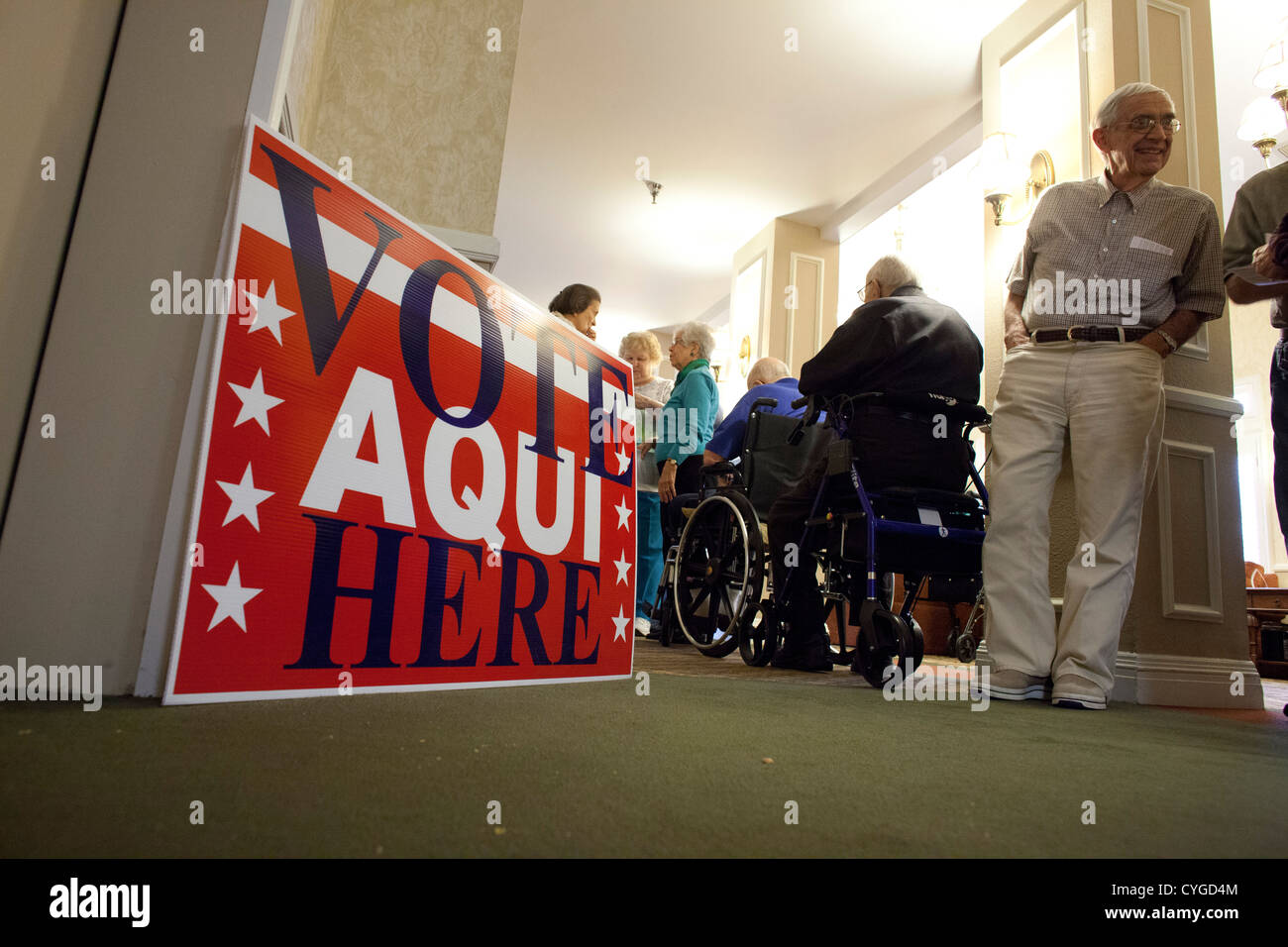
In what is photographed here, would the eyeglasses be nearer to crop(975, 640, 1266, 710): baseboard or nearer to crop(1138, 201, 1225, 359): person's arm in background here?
crop(1138, 201, 1225, 359): person's arm in background

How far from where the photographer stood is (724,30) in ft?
13.6

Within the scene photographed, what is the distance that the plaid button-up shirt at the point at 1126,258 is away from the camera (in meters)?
1.99

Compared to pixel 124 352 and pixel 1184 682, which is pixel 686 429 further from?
pixel 124 352

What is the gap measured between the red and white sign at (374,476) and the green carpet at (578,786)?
10 centimetres

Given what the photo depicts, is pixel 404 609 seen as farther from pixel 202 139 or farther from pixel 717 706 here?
pixel 202 139

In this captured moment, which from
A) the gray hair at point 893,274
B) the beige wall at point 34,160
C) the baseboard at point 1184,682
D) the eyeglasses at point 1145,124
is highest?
the eyeglasses at point 1145,124

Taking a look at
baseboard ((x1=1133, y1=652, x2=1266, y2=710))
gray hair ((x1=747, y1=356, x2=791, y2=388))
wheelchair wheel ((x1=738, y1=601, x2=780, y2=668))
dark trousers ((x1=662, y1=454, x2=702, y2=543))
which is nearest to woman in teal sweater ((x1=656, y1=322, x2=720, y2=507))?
dark trousers ((x1=662, y1=454, x2=702, y2=543))

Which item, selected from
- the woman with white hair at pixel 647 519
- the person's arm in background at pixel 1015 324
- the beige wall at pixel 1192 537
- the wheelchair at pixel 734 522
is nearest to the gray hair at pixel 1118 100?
the person's arm in background at pixel 1015 324

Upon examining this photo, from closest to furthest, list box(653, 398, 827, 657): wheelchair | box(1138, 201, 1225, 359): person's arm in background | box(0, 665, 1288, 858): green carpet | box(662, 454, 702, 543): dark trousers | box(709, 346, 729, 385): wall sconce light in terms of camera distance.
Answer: box(0, 665, 1288, 858): green carpet < box(1138, 201, 1225, 359): person's arm in background < box(653, 398, 827, 657): wheelchair < box(662, 454, 702, 543): dark trousers < box(709, 346, 729, 385): wall sconce light

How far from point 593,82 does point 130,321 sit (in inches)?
167

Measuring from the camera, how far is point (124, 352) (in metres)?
1.08

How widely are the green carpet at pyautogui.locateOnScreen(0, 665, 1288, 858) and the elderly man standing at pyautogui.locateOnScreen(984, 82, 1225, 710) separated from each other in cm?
69

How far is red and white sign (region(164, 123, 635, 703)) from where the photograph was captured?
1.05 meters

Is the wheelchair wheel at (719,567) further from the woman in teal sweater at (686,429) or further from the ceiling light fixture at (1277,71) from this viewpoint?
the ceiling light fixture at (1277,71)
